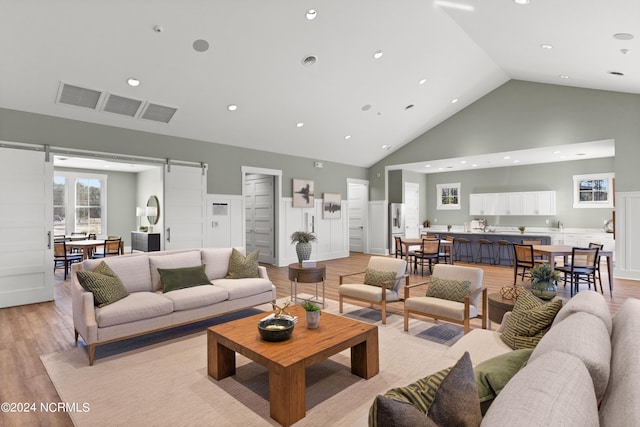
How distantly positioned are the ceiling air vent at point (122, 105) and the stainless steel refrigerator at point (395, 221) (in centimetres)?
780

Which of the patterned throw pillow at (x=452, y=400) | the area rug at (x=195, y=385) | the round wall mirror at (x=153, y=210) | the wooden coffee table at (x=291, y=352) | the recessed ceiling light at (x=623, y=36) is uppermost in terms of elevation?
the recessed ceiling light at (x=623, y=36)

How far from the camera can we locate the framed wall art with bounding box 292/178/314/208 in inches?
356

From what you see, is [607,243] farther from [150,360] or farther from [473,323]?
[150,360]

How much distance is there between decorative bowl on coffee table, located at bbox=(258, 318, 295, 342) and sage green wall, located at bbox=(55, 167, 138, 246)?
10037 millimetres

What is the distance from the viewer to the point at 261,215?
9266mm

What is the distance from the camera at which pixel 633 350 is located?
1.38m

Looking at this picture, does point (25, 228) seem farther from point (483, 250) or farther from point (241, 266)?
point (483, 250)

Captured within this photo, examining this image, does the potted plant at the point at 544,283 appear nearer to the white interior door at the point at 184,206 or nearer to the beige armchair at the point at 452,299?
the beige armchair at the point at 452,299

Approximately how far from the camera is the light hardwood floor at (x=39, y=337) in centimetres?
265

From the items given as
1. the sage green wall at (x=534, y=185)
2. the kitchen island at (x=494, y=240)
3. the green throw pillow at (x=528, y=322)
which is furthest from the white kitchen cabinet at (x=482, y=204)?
the green throw pillow at (x=528, y=322)

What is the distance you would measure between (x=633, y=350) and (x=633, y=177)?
296 inches

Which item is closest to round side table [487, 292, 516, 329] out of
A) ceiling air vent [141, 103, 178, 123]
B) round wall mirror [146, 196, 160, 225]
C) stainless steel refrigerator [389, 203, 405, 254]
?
ceiling air vent [141, 103, 178, 123]

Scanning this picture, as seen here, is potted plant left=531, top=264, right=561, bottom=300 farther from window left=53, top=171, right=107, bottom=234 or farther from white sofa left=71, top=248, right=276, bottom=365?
window left=53, top=171, right=107, bottom=234

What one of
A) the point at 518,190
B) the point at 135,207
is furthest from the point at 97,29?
the point at 518,190
